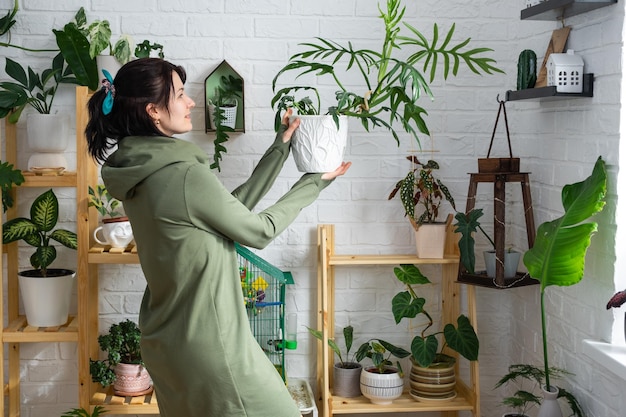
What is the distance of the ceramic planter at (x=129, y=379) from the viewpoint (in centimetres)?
302

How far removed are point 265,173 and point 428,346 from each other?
1.08 m

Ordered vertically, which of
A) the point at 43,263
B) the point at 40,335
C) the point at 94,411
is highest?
the point at 43,263

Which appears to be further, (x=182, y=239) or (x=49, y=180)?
(x=49, y=180)

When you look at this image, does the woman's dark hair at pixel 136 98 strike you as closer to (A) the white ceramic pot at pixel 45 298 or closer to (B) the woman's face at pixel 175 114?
(B) the woman's face at pixel 175 114

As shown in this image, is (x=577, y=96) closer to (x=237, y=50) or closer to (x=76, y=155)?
(x=237, y=50)

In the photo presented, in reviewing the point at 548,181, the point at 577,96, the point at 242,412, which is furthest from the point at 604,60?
the point at 242,412

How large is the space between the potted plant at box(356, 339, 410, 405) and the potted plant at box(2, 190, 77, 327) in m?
1.10

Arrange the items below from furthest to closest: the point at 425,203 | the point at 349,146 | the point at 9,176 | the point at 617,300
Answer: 1. the point at 349,146
2. the point at 425,203
3. the point at 9,176
4. the point at 617,300

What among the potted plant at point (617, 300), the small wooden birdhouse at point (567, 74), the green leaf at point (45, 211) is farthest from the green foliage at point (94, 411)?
the small wooden birdhouse at point (567, 74)

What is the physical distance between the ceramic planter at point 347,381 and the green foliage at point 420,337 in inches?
9.3

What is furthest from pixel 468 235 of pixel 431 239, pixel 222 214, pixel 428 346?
pixel 222 214

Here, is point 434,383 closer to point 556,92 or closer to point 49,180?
point 556,92

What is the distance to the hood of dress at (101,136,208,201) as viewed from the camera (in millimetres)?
2020

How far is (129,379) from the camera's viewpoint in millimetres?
3023
